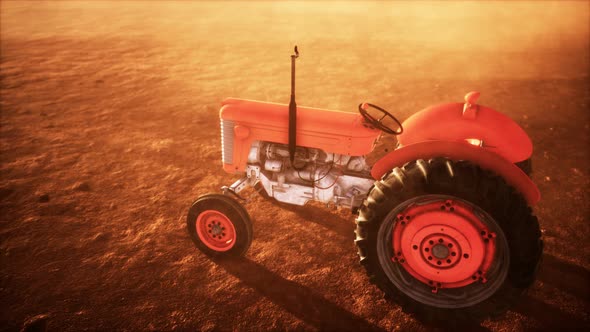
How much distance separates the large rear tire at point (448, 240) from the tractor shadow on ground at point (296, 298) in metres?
0.42

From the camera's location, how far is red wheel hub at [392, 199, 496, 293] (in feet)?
8.12

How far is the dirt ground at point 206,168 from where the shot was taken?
293cm

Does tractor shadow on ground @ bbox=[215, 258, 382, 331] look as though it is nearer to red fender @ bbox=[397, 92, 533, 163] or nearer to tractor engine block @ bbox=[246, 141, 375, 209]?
tractor engine block @ bbox=[246, 141, 375, 209]

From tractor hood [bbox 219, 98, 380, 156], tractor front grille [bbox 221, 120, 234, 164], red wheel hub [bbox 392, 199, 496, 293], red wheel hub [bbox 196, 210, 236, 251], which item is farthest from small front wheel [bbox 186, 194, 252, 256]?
red wheel hub [bbox 392, 199, 496, 293]

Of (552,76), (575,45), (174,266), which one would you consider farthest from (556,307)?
(575,45)

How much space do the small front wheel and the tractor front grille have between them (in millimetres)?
400

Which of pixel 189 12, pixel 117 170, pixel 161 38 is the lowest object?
pixel 117 170

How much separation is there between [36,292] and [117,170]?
2.09m

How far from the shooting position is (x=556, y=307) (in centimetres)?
287

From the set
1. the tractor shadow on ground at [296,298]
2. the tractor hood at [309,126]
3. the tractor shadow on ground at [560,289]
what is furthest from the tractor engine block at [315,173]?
the tractor shadow on ground at [560,289]

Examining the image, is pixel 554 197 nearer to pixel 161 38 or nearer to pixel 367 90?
pixel 367 90

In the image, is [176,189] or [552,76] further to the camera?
[552,76]

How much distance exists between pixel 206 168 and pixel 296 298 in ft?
8.29

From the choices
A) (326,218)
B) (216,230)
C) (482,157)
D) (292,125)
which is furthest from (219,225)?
(482,157)
